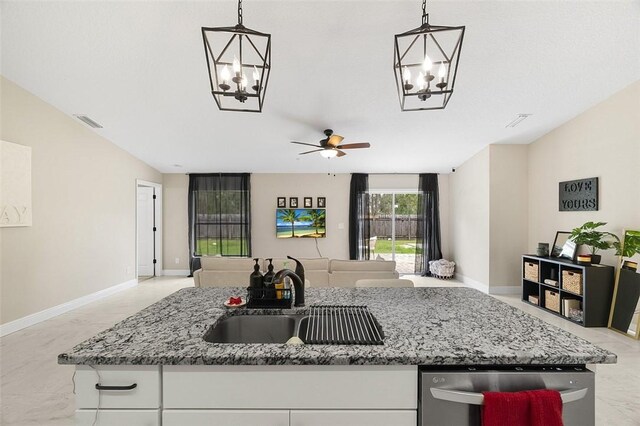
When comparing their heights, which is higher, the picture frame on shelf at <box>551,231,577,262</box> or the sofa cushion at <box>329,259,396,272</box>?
the picture frame on shelf at <box>551,231,577,262</box>

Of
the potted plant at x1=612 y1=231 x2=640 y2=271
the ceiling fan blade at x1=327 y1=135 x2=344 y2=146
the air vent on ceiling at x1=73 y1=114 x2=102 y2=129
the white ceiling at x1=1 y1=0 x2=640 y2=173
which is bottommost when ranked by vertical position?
the potted plant at x1=612 y1=231 x2=640 y2=271

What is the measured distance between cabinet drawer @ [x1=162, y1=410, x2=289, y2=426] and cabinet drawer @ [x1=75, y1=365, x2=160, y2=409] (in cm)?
7

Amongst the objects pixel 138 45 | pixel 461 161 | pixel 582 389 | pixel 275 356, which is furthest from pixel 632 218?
pixel 138 45

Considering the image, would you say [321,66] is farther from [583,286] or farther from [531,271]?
[531,271]

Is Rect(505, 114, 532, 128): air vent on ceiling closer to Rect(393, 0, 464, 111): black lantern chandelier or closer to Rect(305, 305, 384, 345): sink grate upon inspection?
Rect(393, 0, 464, 111): black lantern chandelier

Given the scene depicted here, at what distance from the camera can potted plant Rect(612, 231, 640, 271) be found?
353 centimetres

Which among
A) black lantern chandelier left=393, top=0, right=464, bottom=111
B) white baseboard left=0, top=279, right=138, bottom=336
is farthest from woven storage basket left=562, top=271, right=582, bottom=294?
white baseboard left=0, top=279, right=138, bottom=336

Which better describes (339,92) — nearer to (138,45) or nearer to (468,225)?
(138,45)

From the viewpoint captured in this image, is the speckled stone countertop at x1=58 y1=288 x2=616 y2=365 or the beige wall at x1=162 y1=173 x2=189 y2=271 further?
the beige wall at x1=162 y1=173 x2=189 y2=271


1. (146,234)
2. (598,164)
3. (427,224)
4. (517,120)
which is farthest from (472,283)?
(146,234)

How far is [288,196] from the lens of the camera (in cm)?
751

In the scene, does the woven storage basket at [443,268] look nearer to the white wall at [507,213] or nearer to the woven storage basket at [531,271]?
the white wall at [507,213]

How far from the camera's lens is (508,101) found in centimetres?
403

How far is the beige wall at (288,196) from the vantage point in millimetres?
7480
